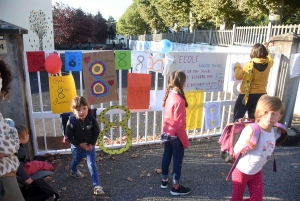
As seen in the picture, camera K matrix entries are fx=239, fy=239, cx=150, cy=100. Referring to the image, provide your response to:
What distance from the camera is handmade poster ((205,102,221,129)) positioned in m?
4.42

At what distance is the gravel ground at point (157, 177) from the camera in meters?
3.02

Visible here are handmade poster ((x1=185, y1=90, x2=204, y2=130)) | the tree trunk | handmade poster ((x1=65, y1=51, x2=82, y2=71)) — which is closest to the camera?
handmade poster ((x1=65, y1=51, x2=82, y2=71))

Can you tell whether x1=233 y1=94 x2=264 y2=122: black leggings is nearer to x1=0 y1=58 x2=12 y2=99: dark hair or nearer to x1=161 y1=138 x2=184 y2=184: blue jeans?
x1=161 y1=138 x2=184 y2=184: blue jeans

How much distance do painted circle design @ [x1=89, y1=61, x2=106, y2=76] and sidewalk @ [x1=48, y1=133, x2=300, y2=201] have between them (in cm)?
140

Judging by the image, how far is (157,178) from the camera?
3.40m

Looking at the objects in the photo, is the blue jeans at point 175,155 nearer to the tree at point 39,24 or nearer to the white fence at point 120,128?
the white fence at point 120,128

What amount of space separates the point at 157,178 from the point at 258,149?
63.4 inches

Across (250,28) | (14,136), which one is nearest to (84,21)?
(250,28)

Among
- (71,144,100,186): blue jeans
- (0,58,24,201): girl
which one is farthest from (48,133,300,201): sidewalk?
(0,58,24,201): girl

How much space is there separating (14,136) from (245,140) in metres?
1.91

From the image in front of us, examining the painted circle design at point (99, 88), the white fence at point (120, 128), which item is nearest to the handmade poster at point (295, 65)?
the white fence at point (120, 128)

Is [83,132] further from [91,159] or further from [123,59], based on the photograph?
[123,59]

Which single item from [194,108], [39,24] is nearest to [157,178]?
[194,108]

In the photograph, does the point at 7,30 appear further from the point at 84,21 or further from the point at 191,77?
the point at 84,21
